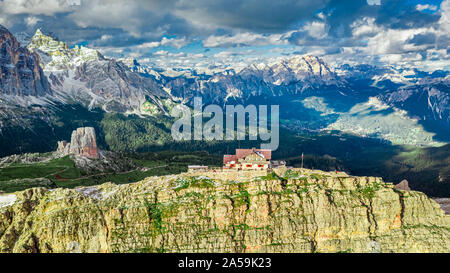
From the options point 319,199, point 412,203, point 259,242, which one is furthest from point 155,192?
point 412,203

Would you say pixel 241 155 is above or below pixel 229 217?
above

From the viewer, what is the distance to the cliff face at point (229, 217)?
291 ft

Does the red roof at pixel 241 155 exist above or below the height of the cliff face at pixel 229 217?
above

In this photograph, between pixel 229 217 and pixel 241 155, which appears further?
pixel 241 155

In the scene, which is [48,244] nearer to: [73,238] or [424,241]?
[73,238]

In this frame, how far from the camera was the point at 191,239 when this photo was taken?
9069 cm

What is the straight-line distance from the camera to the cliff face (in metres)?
88.8

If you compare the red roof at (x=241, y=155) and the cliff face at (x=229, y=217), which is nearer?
the cliff face at (x=229, y=217)

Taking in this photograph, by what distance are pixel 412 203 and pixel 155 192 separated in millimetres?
79339

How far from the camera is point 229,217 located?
94.1 metres

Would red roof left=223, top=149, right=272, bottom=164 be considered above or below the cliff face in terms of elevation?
above

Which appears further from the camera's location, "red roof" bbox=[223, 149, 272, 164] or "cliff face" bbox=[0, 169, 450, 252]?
"red roof" bbox=[223, 149, 272, 164]
